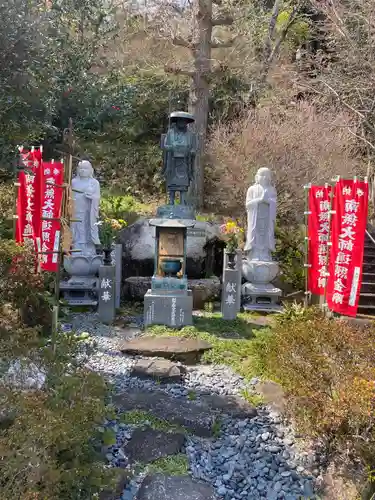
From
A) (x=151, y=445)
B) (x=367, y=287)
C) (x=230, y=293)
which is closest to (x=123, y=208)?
(x=230, y=293)

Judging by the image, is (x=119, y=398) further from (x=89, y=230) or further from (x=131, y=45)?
(x=131, y=45)

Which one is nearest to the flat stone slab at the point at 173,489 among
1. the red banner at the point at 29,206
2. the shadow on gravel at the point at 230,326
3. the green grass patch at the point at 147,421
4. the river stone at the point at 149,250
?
the green grass patch at the point at 147,421

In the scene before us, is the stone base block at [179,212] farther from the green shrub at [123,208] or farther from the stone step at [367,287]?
the stone step at [367,287]

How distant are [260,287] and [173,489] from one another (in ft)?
18.5

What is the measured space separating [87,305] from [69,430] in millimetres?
5559

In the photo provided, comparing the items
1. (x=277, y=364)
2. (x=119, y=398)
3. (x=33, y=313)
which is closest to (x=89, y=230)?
(x=33, y=313)

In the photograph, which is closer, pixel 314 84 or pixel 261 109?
pixel 261 109

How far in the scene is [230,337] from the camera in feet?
23.3

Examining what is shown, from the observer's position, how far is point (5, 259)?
571cm

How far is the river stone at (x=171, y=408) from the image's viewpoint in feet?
14.2

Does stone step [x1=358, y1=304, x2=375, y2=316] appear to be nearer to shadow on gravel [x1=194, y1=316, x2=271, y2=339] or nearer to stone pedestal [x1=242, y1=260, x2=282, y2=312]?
stone pedestal [x1=242, y1=260, x2=282, y2=312]

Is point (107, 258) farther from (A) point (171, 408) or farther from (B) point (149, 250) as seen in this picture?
(A) point (171, 408)

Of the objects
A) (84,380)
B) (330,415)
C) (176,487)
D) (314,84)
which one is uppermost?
(314,84)

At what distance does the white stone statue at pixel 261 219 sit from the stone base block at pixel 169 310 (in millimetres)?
2091
